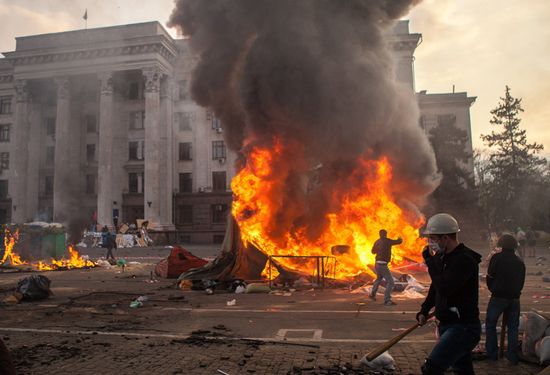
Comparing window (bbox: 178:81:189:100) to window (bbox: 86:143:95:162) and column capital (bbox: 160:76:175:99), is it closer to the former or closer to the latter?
column capital (bbox: 160:76:175:99)

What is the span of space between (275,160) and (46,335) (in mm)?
9258

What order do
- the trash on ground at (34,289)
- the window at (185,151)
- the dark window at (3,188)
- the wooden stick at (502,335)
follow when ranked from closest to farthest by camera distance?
the wooden stick at (502,335), the trash on ground at (34,289), the window at (185,151), the dark window at (3,188)

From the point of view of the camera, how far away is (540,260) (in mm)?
20078

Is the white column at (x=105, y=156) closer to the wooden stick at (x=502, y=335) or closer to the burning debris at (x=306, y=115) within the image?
the burning debris at (x=306, y=115)

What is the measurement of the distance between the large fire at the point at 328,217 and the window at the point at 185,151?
30187mm

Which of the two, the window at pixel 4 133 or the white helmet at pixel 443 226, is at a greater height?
the window at pixel 4 133

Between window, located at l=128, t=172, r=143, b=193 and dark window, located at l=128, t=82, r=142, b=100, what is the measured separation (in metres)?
8.46

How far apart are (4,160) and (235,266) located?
47.0 metres

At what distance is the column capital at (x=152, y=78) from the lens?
1597 inches

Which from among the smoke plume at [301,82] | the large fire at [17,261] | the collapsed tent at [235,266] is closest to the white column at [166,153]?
the large fire at [17,261]

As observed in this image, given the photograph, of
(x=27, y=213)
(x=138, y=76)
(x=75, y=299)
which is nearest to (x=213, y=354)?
(x=75, y=299)

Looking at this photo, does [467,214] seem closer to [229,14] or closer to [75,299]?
[229,14]

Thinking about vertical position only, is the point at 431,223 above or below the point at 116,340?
above

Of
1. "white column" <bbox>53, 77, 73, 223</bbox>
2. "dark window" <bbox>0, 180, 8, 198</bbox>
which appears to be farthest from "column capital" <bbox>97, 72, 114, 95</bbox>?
"dark window" <bbox>0, 180, 8, 198</bbox>
